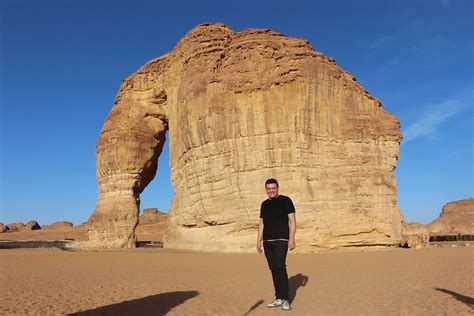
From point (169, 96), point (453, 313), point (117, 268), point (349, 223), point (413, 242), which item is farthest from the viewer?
point (169, 96)

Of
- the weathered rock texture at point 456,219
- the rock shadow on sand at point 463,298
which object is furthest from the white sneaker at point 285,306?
the weathered rock texture at point 456,219

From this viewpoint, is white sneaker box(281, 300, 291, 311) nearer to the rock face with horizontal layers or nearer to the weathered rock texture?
the rock face with horizontal layers

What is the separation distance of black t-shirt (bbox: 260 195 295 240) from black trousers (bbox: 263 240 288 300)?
124 millimetres

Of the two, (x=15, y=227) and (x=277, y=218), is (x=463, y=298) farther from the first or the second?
(x=15, y=227)

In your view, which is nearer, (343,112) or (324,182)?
(324,182)

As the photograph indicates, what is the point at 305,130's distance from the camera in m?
19.4

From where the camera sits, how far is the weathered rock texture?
2062 inches

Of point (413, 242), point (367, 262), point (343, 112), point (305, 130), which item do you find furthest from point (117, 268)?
point (413, 242)

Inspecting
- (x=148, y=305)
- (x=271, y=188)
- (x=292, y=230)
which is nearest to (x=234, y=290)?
(x=148, y=305)

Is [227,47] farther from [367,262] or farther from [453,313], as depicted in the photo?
[453,313]

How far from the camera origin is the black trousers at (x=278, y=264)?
255 inches

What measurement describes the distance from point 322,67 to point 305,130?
339 cm

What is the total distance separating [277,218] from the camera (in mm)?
6719

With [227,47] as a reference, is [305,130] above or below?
below
